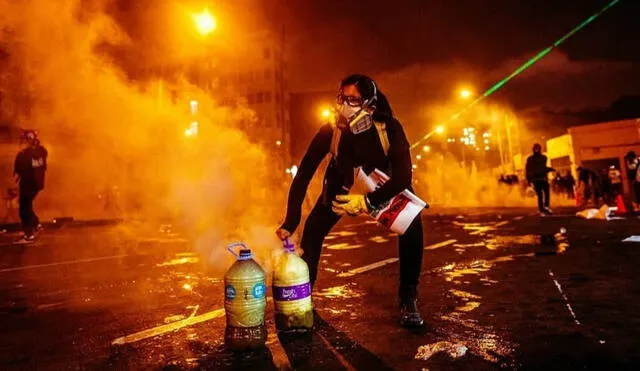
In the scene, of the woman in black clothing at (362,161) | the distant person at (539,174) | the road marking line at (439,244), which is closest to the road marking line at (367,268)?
the road marking line at (439,244)

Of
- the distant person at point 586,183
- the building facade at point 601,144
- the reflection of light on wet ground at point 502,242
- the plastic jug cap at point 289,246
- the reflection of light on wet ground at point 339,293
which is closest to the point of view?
the plastic jug cap at point 289,246

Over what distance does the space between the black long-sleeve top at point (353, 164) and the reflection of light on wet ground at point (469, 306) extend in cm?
106

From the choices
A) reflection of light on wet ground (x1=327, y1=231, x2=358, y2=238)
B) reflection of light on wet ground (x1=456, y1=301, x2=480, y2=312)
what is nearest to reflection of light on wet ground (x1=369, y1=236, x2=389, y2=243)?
reflection of light on wet ground (x1=327, y1=231, x2=358, y2=238)

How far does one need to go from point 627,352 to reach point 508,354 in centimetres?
65

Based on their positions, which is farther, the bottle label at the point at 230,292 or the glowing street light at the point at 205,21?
the glowing street light at the point at 205,21

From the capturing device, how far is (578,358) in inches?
97.4

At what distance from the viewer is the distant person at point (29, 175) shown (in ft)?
32.6

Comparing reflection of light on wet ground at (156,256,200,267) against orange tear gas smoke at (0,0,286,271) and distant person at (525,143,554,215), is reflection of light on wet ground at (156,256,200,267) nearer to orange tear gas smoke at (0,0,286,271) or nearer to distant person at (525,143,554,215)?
orange tear gas smoke at (0,0,286,271)

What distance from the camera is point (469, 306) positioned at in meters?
3.64

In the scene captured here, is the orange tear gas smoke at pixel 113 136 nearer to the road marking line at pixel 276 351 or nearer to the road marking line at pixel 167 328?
the road marking line at pixel 167 328

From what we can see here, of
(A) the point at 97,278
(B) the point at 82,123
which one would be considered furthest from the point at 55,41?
(A) the point at 97,278

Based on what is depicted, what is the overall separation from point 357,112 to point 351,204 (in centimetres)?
72

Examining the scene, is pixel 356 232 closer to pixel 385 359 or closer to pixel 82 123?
pixel 385 359

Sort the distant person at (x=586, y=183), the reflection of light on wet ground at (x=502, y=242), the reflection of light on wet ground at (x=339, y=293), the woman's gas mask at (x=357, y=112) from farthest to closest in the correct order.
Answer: the distant person at (x=586, y=183) < the reflection of light on wet ground at (x=502, y=242) < the reflection of light on wet ground at (x=339, y=293) < the woman's gas mask at (x=357, y=112)
